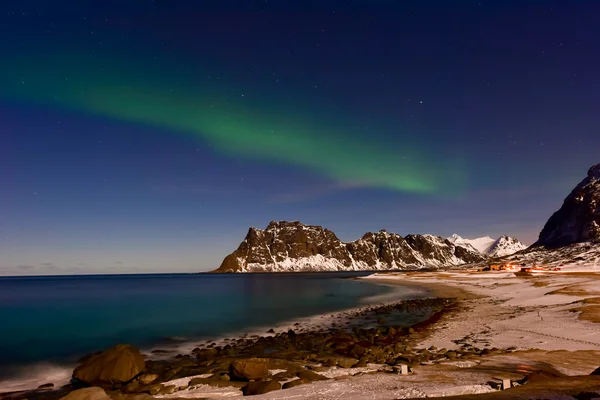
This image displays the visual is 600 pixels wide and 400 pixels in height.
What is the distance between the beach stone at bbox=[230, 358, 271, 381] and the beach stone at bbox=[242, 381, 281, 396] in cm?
177

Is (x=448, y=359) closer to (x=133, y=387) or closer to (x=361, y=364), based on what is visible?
(x=361, y=364)

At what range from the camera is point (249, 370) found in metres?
18.7

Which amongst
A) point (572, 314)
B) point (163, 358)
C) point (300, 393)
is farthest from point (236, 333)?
point (572, 314)

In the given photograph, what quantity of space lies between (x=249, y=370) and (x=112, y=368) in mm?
8813

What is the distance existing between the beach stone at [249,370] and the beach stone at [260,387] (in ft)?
5.82

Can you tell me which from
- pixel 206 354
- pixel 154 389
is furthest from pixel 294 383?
pixel 206 354

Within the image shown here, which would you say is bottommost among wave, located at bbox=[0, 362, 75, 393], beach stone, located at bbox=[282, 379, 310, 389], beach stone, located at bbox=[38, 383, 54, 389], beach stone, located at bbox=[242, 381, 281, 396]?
wave, located at bbox=[0, 362, 75, 393]

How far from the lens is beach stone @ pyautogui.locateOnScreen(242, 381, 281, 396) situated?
16.2m

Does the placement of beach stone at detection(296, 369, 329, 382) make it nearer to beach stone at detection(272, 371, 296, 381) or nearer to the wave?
beach stone at detection(272, 371, 296, 381)

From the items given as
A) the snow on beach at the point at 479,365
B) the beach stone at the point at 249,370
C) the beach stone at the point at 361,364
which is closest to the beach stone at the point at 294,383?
the snow on beach at the point at 479,365

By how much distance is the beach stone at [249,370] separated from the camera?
61.1ft

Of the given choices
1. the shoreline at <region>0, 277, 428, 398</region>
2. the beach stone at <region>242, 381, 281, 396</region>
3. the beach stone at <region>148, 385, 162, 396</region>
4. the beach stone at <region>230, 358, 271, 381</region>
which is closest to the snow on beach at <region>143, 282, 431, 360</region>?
the shoreline at <region>0, 277, 428, 398</region>

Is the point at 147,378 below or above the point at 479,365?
below

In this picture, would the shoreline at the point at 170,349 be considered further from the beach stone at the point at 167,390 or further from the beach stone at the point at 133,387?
the beach stone at the point at 167,390
